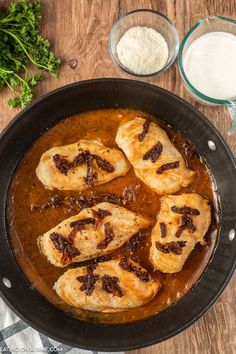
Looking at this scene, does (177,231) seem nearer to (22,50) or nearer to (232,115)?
(232,115)

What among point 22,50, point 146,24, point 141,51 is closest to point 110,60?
point 141,51

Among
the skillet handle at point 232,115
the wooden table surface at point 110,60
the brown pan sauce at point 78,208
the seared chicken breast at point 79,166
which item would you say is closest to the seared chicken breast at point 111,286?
the brown pan sauce at point 78,208

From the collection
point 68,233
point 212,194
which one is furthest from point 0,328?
point 212,194

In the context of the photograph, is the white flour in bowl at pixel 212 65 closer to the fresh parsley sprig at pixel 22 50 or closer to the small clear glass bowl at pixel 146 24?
the small clear glass bowl at pixel 146 24

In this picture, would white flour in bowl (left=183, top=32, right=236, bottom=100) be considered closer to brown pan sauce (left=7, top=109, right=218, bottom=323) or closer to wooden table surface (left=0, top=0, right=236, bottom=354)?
wooden table surface (left=0, top=0, right=236, bottom=354)

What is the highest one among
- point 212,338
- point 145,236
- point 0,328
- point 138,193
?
point 138,193

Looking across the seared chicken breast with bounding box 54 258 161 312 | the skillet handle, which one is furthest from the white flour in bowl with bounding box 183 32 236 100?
the seared chicken breast with bounding box 54 258 161 312

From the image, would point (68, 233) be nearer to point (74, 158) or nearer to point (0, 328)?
point (74, 158)
